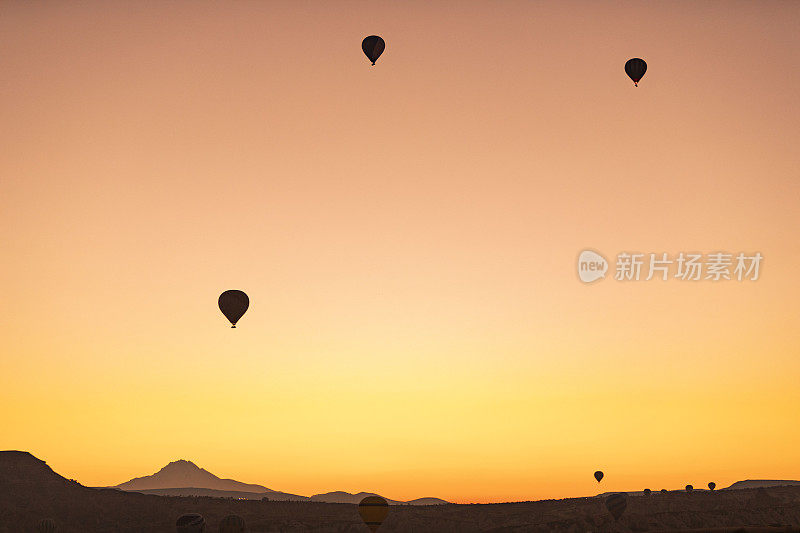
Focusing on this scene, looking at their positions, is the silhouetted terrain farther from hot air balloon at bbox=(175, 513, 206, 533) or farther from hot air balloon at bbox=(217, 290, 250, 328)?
hot air balloon at bbox=(217, 290, 250, 328)

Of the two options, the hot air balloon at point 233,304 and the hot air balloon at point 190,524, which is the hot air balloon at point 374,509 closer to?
the hot air balloon at point 190,524

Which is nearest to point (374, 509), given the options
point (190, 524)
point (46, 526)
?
point (190, 524)

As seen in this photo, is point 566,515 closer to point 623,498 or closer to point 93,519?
point 623,498

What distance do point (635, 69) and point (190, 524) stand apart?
63.5m

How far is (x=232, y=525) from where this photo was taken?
307ft

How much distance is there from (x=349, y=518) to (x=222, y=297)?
4748 centimetres

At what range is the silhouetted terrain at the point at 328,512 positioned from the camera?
95.4 metres

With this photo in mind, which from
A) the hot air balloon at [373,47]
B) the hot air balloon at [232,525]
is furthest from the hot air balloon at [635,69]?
the hot air balloon at [232,525]

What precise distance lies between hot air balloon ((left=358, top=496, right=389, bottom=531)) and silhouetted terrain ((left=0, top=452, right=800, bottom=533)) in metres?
3.54

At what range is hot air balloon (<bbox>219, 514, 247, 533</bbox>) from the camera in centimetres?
9181

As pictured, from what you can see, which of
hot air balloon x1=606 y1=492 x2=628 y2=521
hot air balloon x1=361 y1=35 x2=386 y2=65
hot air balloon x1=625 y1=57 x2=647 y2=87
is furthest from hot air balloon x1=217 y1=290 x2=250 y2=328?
hot air balloon x1=606 y1=492 x2=628 y2=521

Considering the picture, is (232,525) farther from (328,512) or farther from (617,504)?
(617,504)

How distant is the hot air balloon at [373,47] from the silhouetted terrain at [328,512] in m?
51.8

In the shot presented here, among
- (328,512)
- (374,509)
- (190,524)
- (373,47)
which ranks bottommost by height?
(190,524)
